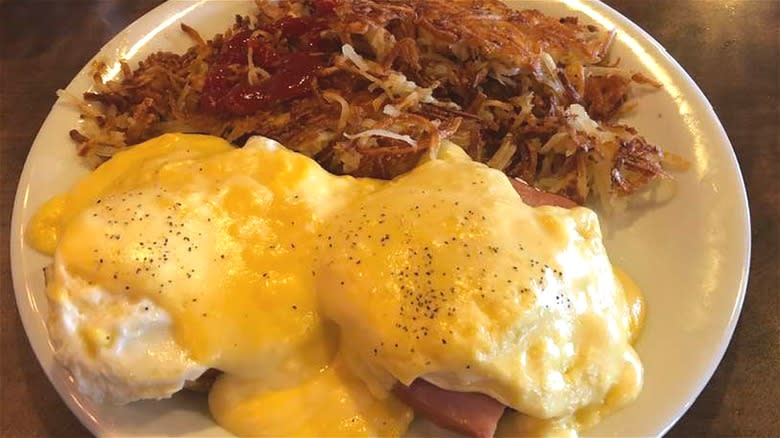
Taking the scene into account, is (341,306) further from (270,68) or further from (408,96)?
(270,68)

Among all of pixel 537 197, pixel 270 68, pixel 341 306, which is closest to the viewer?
pixel 341 306

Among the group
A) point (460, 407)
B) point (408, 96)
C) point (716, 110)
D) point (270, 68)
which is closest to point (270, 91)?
point (270, 68)

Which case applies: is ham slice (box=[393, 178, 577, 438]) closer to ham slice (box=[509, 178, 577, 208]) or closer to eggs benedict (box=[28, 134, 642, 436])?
eggs benedict (box=[28, 134, 642, 436])

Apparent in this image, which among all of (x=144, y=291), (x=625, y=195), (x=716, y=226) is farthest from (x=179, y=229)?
(x=716, y=226)

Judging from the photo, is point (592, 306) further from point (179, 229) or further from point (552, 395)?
point (179, 229)

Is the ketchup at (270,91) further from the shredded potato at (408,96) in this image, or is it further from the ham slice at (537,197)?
the ham slice at (537,197)

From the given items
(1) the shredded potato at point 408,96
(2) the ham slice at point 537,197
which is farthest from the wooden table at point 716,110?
(2) the ham slice at point 537,197
